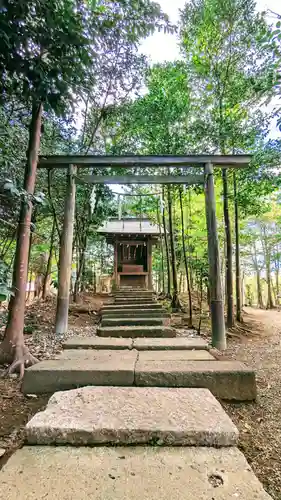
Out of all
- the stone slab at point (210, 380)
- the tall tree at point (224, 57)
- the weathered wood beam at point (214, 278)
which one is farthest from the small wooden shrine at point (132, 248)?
the stone slab at point (210, 380)

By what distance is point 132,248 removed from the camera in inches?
502

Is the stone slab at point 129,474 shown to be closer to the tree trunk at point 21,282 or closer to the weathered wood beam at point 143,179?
the tree trunk at point 21,282

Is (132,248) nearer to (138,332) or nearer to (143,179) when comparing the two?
(143,179)

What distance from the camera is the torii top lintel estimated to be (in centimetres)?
494

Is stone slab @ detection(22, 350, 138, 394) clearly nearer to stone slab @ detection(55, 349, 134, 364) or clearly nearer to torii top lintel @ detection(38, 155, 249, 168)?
stone slab @ detection(55, 349, 134, 364)

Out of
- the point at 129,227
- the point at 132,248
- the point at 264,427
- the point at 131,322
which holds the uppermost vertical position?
the point at 129,227

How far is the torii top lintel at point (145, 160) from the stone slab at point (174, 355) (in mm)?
3532

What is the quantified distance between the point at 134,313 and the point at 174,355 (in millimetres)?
2716

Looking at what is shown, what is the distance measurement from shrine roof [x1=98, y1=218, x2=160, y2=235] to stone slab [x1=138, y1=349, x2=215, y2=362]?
779 cm

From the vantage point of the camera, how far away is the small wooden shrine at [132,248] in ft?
36.1

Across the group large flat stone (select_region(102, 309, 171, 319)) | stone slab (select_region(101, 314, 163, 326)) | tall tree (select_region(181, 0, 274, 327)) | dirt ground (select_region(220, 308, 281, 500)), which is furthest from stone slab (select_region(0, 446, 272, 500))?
tall tree (select_region(181, 0, 274, 327))

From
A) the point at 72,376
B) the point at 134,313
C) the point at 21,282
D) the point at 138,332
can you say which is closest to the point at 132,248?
the point at 134,313

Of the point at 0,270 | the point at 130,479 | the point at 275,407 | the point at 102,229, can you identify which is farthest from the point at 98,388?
the point at 102,229

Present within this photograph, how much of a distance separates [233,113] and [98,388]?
7.22 metres
